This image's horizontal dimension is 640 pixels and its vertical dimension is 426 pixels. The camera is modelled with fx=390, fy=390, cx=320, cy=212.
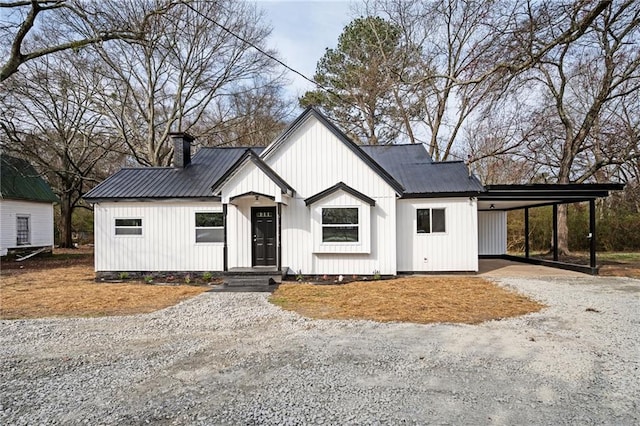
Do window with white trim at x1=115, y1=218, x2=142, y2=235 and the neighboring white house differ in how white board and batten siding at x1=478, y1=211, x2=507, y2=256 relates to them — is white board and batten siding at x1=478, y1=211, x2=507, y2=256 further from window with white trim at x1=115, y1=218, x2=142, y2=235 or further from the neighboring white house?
the neighboring white house

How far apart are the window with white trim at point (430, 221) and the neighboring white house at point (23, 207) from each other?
767 inches

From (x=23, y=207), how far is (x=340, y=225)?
19.0m

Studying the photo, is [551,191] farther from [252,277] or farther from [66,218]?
[66,218]

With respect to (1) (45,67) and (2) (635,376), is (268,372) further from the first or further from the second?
(1) (45,67)

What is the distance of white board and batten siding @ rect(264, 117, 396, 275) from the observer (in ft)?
39.6

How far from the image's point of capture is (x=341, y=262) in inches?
479

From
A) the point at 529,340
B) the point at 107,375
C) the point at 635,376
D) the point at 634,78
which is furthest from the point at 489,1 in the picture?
the point at 634,78

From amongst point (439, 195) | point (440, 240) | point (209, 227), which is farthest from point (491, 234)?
point (209, 227)

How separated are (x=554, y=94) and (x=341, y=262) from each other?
13.9 meters

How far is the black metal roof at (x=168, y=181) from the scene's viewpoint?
12.8 m

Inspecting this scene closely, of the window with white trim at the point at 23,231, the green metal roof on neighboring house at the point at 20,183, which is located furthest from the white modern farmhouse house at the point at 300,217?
the window with white trim at the point at 23,231

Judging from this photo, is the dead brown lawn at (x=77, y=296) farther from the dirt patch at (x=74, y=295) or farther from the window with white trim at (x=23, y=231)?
the window with white trim at (x=23, y=231)

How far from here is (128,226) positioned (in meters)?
13.0

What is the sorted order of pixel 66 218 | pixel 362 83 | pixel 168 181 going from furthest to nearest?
1. pixel 66 218
2. pixel 362 83
3. pixel 168 181
